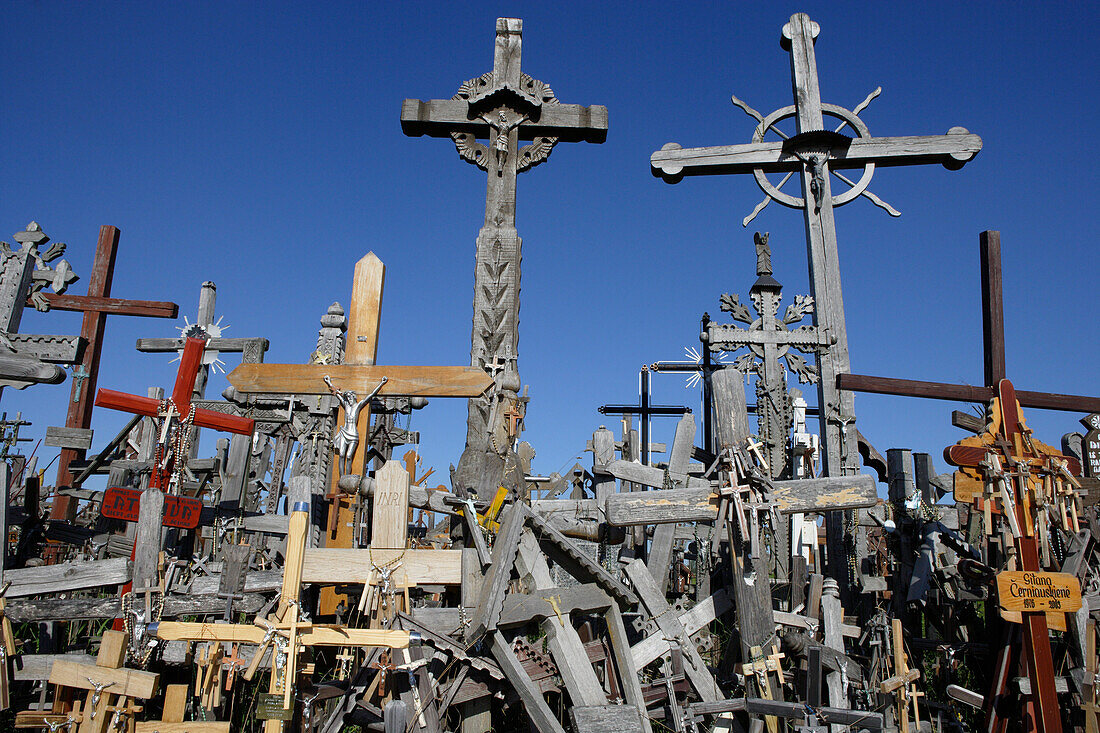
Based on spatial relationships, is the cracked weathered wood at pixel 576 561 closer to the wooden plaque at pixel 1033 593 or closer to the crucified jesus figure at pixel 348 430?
the crucified jesus figure at pixel 348 430

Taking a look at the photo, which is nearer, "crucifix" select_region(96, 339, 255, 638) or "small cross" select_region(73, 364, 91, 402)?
"crucifix" select_region(96, 339, 255, 638)

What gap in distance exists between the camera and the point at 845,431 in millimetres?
9094

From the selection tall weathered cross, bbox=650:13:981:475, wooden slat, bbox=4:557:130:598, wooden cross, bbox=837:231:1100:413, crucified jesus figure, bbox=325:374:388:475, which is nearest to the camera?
wooden slat, bbox=4:557:130:598

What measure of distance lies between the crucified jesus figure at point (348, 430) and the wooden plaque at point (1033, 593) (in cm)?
556

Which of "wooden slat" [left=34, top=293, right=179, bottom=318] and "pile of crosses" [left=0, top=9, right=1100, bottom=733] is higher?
"wooden slat" [left=34, top=293, right=179, bottom=318]

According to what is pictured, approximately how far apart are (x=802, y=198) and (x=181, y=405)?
26.8 feet

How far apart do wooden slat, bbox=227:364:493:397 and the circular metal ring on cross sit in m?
5.34

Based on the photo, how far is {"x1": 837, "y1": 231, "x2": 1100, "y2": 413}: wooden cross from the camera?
6559 mm

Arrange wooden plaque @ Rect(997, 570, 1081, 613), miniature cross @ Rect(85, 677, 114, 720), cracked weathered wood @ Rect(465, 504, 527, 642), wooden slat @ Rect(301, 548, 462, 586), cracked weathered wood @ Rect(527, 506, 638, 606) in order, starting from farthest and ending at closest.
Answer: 1. cracked weathered wood @ Rect(527, 506, 638, 606)
2. wooden slat @ Rect(301, 548, 462, 586)
3. wooden plaque @ Rect(997, 570, 1081, 613)
4. cracked weathered wood @ Rect(465, 504, 527, 642)
5. miniature cross @ Rect(85, 677, 114, 720)

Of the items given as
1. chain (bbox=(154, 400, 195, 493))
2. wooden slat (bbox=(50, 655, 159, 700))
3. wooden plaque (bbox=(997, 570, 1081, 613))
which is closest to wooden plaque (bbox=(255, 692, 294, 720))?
wooden slat (bbox=(50, 655, 159, 700))

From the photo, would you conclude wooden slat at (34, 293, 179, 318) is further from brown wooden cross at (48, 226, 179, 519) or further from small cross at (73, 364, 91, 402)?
small cross at (73, 364, 91, 402)

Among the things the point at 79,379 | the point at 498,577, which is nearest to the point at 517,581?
the point at 498,577

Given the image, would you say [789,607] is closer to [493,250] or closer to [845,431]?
[845,431]

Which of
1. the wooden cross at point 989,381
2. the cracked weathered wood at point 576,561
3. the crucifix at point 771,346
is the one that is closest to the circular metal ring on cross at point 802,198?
the crucifix at point 771,346
